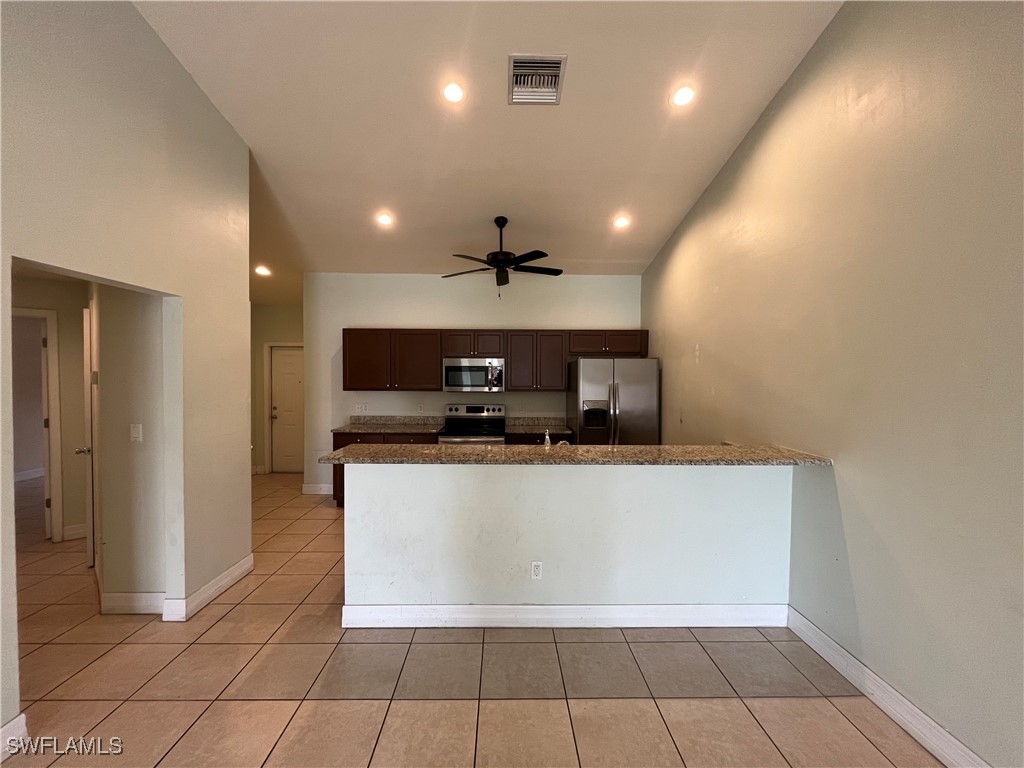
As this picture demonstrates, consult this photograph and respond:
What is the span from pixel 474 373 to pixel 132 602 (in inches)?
138

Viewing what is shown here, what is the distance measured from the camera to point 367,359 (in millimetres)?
5105

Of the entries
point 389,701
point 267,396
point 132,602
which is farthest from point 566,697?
point 267,396

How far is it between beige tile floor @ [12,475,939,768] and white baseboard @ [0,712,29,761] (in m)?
0.04

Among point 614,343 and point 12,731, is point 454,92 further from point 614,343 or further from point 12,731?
point 12,731

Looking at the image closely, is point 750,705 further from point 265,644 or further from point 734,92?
point 734,92

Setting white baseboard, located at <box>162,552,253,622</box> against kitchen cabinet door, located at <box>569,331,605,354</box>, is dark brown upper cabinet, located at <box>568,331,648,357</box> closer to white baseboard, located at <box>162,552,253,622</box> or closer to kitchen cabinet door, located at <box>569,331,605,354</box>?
kitchen cabinet door, located at <box>569,331,605,354</box>

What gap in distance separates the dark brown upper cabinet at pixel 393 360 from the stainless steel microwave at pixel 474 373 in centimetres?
14

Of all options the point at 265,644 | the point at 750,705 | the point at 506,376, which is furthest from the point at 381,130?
the point at 750,705

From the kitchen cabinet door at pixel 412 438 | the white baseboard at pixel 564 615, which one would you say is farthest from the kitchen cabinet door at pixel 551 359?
the white baseboard at pixel 564 615

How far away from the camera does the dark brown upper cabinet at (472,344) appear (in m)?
5.12

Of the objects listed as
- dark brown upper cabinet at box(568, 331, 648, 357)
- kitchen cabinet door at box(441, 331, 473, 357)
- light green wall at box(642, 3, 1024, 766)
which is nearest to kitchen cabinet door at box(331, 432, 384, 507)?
kitchen cabinet door at box(441, 331, 473, 357)

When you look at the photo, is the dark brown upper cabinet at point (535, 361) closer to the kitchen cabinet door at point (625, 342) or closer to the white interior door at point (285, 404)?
the kitchen cabinet door at point (625, 342)

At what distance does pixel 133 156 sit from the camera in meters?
2.12

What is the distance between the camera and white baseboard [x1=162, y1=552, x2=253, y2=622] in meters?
2.49
